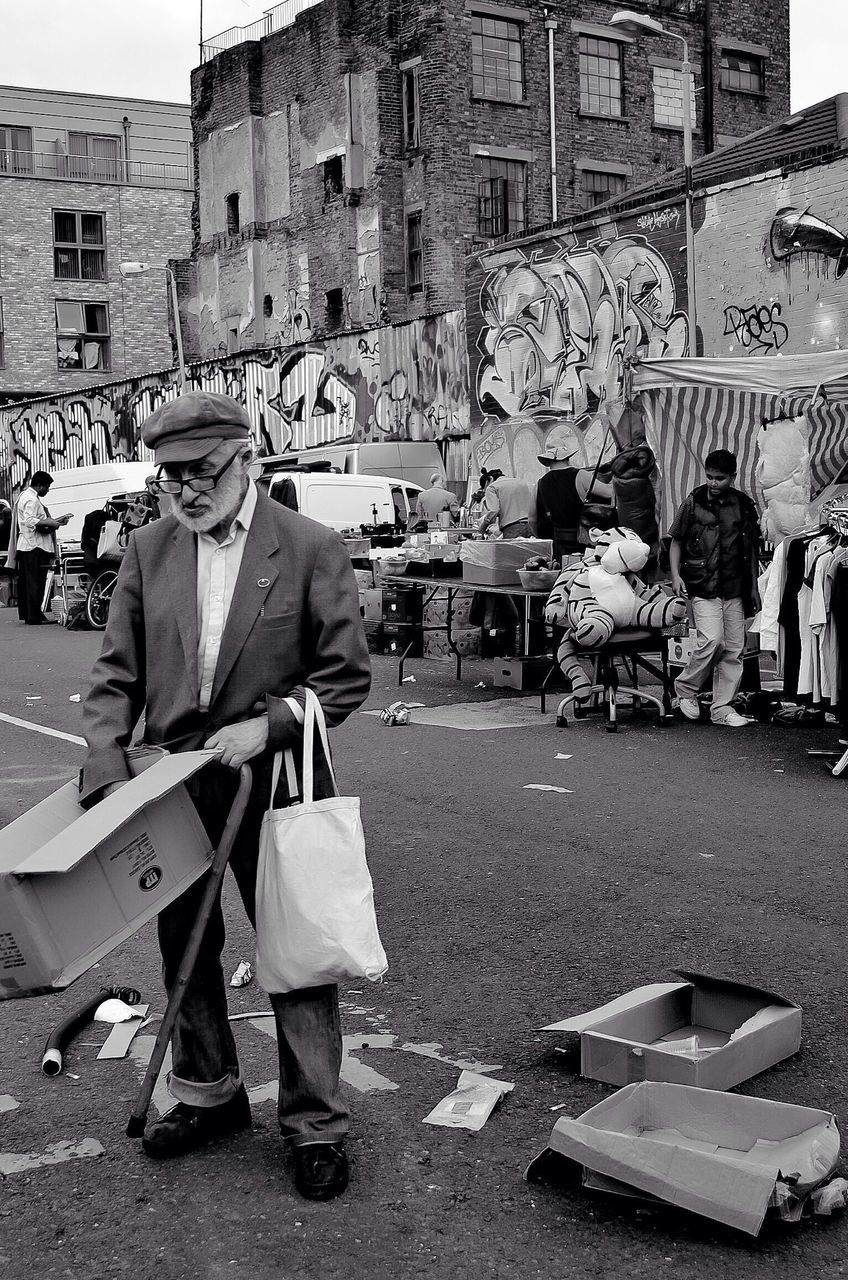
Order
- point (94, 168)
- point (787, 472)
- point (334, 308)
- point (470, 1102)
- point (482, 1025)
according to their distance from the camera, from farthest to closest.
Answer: point (94, 168), point (334, 308), point (787, 472), point (482, 1025), point (470, 1102)

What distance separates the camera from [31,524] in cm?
2073

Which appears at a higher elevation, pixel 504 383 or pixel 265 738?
pixel 504 383

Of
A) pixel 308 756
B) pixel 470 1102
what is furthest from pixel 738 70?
pixel 308 756

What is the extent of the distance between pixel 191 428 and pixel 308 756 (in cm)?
88

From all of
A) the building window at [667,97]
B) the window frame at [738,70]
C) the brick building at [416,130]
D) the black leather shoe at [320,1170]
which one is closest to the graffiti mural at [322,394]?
the brick building at [416,130]

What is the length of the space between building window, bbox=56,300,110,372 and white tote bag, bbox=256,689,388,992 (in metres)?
53.5

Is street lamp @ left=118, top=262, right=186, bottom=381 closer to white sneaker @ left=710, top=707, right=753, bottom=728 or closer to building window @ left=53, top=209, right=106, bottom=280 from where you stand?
building window @ left=53, top=209, right=106, bottom=280

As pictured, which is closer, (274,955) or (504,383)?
(274,955)

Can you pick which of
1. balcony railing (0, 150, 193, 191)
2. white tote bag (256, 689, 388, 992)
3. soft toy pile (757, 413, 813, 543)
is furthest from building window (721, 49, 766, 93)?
white tote bag (256, 689, 388, 992)

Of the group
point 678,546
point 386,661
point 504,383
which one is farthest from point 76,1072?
point 504,383

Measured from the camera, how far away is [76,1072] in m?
4.28

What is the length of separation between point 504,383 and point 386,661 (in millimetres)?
8683

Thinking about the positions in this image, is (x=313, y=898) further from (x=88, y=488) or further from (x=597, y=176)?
(x=597, y=176)

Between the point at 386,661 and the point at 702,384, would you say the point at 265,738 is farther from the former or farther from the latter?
the point at 386,661
